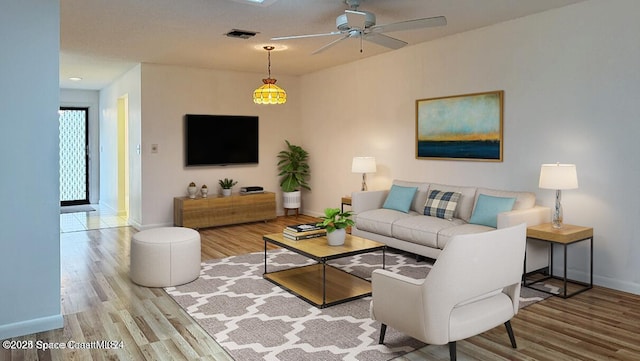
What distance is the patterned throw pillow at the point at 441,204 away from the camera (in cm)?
510

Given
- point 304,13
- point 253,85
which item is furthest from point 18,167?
point 253,85

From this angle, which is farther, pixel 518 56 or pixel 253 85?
pixel 253 85

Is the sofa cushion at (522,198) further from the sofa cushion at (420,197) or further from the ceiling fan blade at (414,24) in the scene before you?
the ceiling fan blade at (414,24)

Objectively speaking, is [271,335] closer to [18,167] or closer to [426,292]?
[426,292]

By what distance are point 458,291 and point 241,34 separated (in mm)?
3985

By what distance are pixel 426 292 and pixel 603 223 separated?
2714 millimetres

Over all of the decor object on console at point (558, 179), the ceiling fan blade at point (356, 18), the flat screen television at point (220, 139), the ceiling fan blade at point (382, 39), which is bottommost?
the decor object on console at point (558, 179)

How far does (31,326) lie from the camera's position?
10.5ft

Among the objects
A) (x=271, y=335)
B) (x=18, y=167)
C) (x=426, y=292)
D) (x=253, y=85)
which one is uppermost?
(x=253, y=85)

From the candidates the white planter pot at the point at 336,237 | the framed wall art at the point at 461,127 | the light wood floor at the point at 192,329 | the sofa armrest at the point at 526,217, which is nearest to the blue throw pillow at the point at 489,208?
the sofa armrest at the point at 526,217

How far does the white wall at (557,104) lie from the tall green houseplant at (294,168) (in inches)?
83.2

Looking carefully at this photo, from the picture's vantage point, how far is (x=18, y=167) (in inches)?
125

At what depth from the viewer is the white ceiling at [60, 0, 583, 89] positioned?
423 cm

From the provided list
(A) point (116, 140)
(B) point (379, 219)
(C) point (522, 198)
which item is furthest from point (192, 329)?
(A) point (116, 140)
